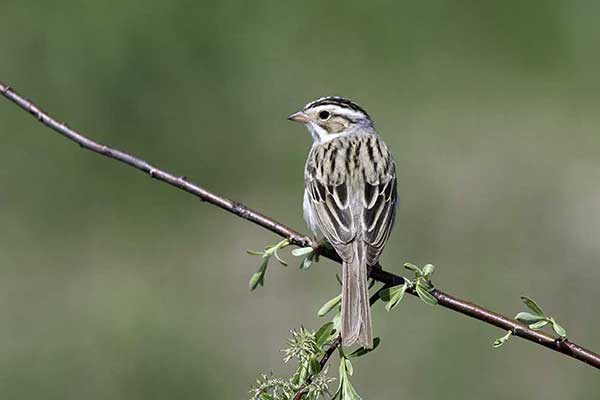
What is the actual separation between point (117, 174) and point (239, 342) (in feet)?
6.91

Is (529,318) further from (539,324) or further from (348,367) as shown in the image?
(348,367)

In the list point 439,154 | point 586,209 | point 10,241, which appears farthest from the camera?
point 439,154

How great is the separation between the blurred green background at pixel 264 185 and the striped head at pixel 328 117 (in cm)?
243

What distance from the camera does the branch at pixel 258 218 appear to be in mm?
3180

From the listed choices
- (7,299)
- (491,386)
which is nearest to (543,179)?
(491,386)

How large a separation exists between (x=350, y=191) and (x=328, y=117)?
2.95 ft

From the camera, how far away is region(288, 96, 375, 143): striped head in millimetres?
5555

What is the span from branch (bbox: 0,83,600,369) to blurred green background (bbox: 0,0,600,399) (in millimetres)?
4011

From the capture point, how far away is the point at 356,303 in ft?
11.7

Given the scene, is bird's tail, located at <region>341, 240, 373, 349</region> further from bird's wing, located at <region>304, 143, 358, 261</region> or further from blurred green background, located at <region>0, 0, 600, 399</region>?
blurred green background, located at <region>0, 0, 600, 399</region>

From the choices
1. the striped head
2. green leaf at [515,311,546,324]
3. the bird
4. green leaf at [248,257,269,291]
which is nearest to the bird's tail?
the bird

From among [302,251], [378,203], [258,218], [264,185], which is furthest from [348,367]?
[264,185]

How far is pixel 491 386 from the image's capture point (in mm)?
7570

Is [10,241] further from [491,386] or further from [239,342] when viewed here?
[491,386]
